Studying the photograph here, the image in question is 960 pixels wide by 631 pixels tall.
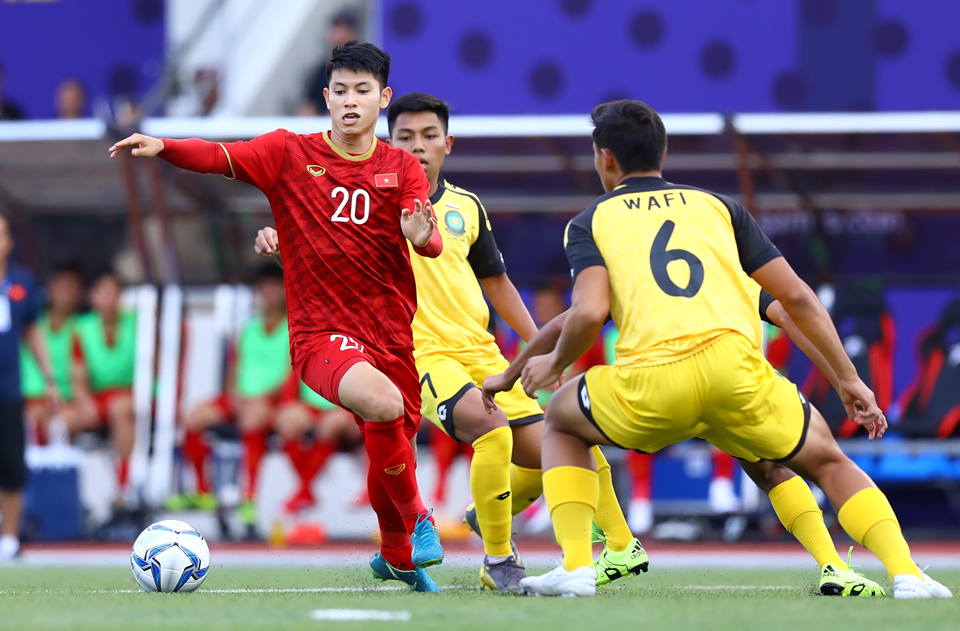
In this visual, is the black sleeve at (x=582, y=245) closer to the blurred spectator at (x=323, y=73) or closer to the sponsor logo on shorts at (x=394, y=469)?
the sponsor logo on shorts at (x=394, y=469)

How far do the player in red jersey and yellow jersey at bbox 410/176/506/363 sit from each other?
520mm

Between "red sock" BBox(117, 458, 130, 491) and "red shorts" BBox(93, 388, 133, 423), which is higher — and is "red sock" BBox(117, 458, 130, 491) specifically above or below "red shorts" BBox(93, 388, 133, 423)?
below

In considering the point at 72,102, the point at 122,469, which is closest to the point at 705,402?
the point at 122,469

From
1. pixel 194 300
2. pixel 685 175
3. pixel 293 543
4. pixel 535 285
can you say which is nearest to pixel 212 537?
pixel 293 543

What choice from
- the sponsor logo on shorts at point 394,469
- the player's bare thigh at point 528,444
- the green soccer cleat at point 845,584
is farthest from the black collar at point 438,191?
the green soccer cleat at point 845,584

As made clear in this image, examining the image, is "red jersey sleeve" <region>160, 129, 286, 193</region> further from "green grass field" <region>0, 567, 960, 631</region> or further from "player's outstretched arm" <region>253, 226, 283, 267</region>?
"green grass field" <region>0, 567, 960, 631</region>

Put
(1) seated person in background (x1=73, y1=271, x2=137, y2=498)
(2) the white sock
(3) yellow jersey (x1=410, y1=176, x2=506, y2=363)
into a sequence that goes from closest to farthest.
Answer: (3) yellow jersey (x1=410, y1=176, x2=506, y2=363)
(2) the white sock
(1) seated person in background (x1=73, y1=271, x2=137, y2=498)

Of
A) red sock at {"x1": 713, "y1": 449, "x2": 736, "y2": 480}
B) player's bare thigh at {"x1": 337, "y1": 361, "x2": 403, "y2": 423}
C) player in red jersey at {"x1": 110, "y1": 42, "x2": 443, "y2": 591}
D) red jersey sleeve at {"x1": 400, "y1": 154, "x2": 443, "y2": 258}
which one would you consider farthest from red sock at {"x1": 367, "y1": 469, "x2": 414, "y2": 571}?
red sock at {"x1": 713, "y1": 449, "x2": 736, "y2": 480}

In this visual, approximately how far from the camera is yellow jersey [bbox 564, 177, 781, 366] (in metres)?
4.35

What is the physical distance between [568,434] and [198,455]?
656 cm

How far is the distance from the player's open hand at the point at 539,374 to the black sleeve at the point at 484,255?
1358 millimetres

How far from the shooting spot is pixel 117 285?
10.9 metres

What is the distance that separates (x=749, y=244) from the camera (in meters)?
4.47

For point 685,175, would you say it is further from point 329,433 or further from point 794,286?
point 794,286
